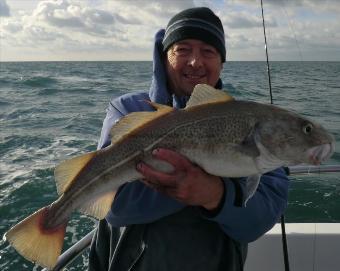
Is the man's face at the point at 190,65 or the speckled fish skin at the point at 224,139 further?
the man's face at the point at 190,65

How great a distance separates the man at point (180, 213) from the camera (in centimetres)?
232

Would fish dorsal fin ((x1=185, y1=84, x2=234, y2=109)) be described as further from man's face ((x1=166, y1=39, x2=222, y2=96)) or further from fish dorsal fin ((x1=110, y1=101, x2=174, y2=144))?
man's face ((x1=166, y1=39, x2=222, y2=96))

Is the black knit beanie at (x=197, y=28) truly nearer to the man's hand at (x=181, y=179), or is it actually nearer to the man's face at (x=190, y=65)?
the man's face at (x=190, y=65)

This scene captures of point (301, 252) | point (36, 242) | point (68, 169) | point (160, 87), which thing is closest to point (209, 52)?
point (160, 87)

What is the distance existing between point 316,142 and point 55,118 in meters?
17.3

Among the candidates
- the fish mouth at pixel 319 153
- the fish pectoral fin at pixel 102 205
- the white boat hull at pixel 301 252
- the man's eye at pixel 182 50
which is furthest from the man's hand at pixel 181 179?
the white boat hull at pixel 301 252

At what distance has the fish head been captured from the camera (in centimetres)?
229

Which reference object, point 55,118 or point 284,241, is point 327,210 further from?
point 55,118

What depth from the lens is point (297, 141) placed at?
2.31 m

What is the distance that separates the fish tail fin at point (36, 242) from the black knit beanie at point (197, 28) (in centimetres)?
160

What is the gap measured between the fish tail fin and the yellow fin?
0.25 metres

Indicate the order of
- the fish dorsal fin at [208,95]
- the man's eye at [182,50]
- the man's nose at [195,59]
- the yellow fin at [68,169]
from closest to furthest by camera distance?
the fish dorsal fin at [208,95] < the yellow fin at [68,169] < the man's nose at [195,59] < the man's eye at [182,50]

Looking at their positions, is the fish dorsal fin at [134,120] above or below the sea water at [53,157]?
above

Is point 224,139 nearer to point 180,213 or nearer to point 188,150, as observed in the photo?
point 188,150
